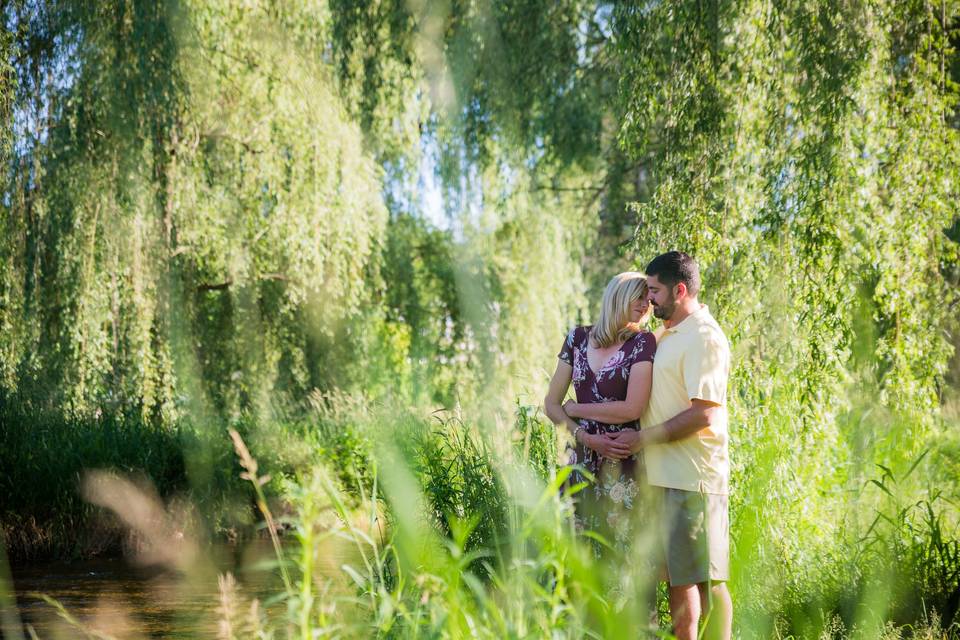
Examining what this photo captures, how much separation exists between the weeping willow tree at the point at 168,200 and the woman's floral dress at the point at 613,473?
473cm

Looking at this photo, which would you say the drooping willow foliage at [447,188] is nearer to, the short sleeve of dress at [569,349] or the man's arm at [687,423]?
the short sleeve of dress at [569,349]

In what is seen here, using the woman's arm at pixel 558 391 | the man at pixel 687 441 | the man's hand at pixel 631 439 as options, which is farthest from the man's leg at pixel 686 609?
the woman's arm at pixel 558 391

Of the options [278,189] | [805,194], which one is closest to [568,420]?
[805,194]

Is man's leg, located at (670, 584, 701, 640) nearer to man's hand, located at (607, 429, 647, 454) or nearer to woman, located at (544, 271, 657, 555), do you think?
woman, located at (544, 271, 657, 555)

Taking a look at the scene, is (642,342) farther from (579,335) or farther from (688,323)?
(579,335)

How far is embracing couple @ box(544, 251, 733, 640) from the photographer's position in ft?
9.40

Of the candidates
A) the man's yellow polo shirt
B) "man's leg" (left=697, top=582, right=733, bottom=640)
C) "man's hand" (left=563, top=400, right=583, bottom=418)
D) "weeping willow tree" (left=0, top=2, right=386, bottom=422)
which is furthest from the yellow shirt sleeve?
"weeping willow tree" (left=0, top=2, right=386, bottom=422)

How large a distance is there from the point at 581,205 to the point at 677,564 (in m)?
7.90

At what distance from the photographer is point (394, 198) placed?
10.1 meters

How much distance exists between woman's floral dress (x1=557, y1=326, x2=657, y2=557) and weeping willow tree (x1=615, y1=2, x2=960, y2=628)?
112 cm

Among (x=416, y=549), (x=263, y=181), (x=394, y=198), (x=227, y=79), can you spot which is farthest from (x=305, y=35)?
(x=416, y=549)

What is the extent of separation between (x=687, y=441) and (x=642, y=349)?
33 cm

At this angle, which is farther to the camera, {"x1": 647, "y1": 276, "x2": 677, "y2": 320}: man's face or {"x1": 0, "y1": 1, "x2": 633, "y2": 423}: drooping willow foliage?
{"x1": 0, "y1": 1, "x2": 633, "y2": 423}: drooping willow foliage

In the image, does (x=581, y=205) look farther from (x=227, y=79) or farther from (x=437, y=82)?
(x=227, y=79)
